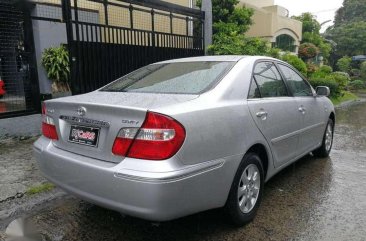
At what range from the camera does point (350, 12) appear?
55.6 m

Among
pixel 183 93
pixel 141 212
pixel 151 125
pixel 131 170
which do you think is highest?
pixel 183 93

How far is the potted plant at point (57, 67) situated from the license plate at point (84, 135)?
4524mm

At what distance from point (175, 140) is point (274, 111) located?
4.88 ft

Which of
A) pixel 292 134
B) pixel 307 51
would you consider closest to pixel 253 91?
pixel 292 134

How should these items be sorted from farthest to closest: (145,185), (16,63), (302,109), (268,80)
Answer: (16,63), (302,109), (268,80), (145,185)

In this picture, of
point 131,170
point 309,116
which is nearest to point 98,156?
point 131,170

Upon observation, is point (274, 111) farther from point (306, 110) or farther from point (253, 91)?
point (306, 110)

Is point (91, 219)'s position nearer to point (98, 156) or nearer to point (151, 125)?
point (98, 156)

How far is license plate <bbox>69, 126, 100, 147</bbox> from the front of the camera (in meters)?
2.61

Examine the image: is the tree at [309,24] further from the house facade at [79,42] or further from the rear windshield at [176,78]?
the rear windshield at [176,78]

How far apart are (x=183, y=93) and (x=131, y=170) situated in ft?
2.90

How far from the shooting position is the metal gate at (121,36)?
6.29m

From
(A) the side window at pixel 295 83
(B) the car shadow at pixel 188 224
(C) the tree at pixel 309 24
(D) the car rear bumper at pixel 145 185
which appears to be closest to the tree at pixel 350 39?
(C) the tree at pixel 309 24

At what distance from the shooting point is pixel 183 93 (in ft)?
9.50
